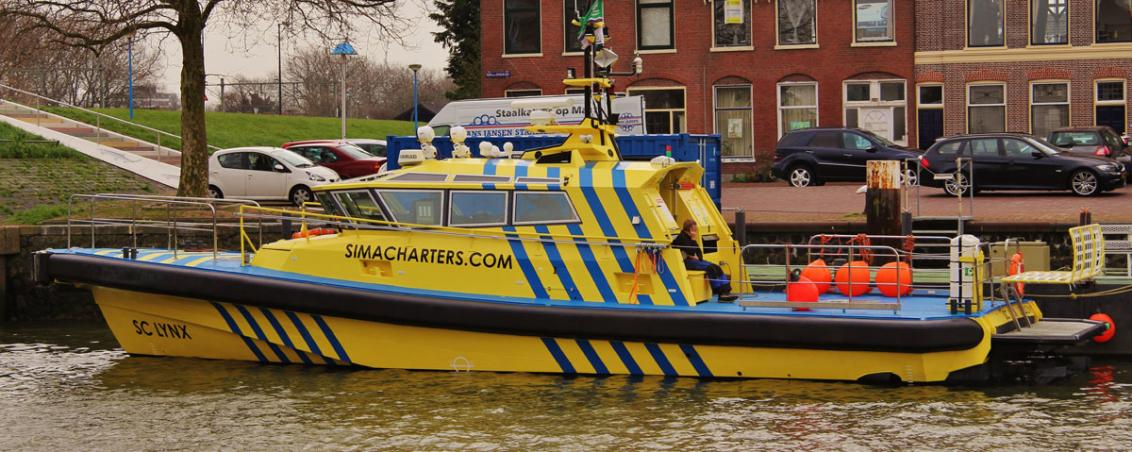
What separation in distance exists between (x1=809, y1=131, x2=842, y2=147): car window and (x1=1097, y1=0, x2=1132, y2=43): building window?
29.6 feet

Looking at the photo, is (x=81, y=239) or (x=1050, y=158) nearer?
(x=81, y=239)

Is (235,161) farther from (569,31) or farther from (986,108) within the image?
(986,108)

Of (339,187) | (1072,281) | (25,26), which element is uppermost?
(25,26)

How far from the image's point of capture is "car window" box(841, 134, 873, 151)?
27.9 meters

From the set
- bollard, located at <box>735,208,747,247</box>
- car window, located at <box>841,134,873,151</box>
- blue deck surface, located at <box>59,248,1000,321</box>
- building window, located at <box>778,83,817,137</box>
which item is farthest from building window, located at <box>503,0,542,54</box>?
blue deck surface, located at <box>59,248,1000,321</box>

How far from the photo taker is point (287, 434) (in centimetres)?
1104

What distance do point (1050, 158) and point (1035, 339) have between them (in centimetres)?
1264

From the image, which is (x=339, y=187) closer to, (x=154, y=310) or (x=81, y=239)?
(x=154, y=310)

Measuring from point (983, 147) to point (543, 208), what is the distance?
13.9m

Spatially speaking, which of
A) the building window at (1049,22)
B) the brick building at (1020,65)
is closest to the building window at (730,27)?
the brick building at (1020,65)

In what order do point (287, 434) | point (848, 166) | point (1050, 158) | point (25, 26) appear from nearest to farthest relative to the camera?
point (287, 434)
point (25, 26)
point (1050, 158)
point (848, 166)

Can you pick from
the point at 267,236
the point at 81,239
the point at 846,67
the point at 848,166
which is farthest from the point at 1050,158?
the point at 81,239

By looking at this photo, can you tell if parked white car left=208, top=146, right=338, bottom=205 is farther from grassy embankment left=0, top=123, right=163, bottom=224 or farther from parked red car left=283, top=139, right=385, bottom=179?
grassy embankment left=0, top=123, right=163, bottom=224

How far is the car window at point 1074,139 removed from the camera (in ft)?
86.7
